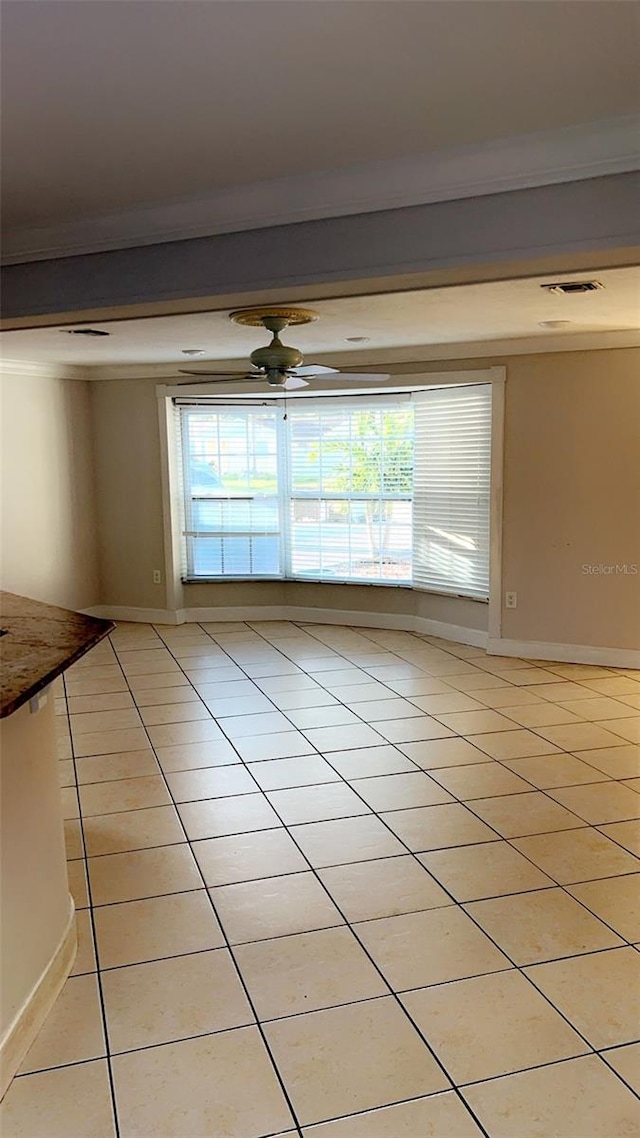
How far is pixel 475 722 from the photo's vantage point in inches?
167

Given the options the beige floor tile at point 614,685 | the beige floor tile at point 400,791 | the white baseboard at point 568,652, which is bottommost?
the beige floor tile at point 400,791

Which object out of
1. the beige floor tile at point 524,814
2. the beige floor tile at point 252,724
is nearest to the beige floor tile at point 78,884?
the beige floor tile at point 252,724

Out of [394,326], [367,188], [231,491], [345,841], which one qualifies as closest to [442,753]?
[345,841]

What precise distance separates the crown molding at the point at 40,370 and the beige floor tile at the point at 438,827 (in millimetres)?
4273

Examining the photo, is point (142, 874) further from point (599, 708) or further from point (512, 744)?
point (599, 708)

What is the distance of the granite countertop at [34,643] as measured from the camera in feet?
5.68

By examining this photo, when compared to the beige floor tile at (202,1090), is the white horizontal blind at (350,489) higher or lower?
higher

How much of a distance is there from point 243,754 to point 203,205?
2.47 meters

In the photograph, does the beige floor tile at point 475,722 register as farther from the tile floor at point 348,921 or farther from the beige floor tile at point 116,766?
the beige floor tile at point 116,766

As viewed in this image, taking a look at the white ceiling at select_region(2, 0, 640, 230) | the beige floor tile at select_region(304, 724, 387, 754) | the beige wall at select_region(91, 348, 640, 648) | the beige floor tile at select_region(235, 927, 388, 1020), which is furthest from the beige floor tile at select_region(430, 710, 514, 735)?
the white ceiling at select_region(2, 0, 640, 230)

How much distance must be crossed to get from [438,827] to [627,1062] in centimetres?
121

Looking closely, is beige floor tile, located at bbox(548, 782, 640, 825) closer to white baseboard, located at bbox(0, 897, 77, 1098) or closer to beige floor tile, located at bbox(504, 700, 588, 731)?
beige floor tile, located at bbox(504, 700, 588, 731)

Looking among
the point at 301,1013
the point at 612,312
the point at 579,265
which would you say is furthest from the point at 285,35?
the point at 612,312

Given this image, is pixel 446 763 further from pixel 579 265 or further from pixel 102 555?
pixel 102 555
